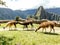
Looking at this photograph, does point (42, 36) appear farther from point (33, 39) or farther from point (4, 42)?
point (4, 42)

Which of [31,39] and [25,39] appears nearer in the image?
[31,39]

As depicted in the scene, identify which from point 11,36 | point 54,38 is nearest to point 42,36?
point 54,38

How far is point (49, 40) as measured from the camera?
818 inches

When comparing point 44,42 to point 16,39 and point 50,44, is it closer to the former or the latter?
point 50,44

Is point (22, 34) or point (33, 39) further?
point (22, 34)

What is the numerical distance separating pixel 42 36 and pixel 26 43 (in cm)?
217

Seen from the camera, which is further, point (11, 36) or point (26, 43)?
point (11, 36)

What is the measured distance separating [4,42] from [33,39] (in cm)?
266

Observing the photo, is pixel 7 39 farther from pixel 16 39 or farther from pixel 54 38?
pixel 54 38

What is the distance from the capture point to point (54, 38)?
21.4m

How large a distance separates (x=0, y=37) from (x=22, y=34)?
6.64ft

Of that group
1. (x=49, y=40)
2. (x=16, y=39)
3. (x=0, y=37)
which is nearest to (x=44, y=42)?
(x=49, y=40)

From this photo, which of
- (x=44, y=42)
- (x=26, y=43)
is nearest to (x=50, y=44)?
(x=44, y=42)

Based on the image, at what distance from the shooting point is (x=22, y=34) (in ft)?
73.1
